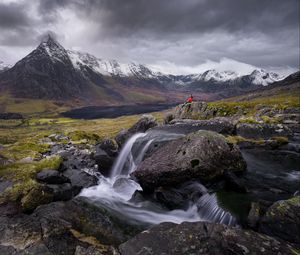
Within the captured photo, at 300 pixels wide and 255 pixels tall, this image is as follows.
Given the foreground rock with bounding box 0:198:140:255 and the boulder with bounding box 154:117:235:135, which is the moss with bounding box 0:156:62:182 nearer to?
the foreground rock with bounding box 0:198:140:255

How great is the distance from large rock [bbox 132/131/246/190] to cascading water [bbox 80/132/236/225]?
152 centimetres

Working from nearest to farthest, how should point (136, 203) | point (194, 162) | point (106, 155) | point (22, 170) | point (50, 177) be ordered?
point (194, 162), point (136, 203), point (50, 177), point (22, 170), point (106, 155)

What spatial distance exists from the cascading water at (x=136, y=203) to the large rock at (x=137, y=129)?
5.92 m

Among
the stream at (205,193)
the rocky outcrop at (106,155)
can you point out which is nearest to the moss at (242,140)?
the stream at (205,193)

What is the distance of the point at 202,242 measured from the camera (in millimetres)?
12914

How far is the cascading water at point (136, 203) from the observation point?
781 inches

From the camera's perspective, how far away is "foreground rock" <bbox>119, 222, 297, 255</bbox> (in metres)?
12.5

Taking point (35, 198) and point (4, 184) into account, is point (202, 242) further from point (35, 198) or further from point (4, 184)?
point (4, 184)

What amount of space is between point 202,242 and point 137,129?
3151cm

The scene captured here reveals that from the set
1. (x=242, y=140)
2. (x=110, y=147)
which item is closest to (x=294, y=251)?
(x=242, y=140)

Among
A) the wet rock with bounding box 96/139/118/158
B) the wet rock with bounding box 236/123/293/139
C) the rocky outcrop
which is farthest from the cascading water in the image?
the wet rock with bounding box 236/123/293/139

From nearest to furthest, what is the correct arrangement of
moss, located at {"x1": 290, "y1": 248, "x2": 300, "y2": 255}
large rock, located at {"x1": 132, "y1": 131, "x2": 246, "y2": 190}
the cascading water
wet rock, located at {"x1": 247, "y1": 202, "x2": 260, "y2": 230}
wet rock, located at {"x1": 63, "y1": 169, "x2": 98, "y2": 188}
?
moss, located at {"x1": 290, "y1": 248, "x2": 300, "y2": 255}, wet rock, located at {"x1": 247, "y1": 202, "x2": 260, "y2": 230}, the cascading water, large rock, located at {"x1": 132, "y1": 131, "x2": 246, "y2": 190}, wet rock, located at {"x1": 63, "y1": 169, "x2": 98, "y2": 188}

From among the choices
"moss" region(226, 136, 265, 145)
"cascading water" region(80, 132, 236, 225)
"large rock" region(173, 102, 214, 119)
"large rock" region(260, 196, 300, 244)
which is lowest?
"cascading water" region(80, 132, 236, 225)

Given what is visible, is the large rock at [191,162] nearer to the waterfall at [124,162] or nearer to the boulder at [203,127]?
the waterfall at [124,162]
